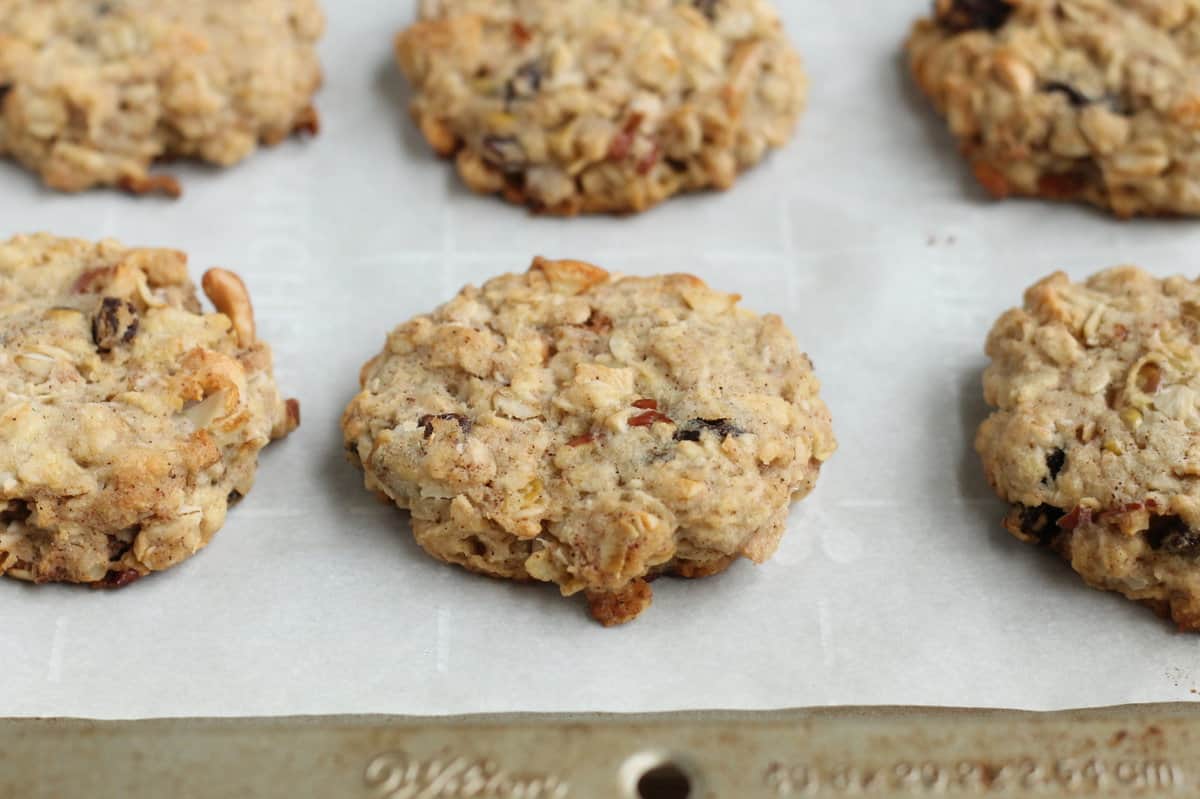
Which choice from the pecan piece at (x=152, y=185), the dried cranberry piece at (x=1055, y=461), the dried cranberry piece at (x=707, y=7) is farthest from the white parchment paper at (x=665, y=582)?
the dried cranberry piece at (x=707, y=7)

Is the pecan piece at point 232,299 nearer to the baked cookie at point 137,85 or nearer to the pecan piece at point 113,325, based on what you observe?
the pecan piece at point 113,325

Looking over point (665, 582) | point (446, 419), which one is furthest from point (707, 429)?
point (446, 419)

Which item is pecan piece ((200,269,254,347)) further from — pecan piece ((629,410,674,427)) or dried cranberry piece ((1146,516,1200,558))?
dried cranberry piece ((1146,516,1200,558))

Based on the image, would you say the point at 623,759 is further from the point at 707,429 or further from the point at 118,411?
the point at 118,411

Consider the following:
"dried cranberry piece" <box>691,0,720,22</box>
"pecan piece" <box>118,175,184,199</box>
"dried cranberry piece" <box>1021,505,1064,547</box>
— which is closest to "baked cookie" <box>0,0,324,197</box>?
"pecan piece" <box>118,175,184,199</box>

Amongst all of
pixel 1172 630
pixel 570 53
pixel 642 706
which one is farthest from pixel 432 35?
pixel 1172 630
